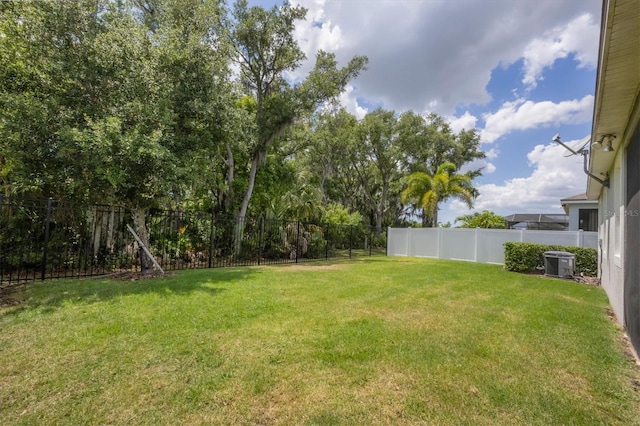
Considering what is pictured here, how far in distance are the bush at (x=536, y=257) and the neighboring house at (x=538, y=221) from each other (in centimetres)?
1039

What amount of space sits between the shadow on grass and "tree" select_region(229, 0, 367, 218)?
7.14m

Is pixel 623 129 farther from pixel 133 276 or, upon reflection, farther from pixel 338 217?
pixel 338 217

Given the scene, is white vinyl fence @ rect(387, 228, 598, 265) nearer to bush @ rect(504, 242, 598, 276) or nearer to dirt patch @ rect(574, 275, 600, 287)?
bush @ rect(504, 242, 598, 276)

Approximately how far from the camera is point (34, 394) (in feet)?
7.81

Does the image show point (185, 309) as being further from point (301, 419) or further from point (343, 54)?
point (343, 54)

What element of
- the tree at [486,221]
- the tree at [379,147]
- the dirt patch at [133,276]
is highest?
the tree at [379,147]

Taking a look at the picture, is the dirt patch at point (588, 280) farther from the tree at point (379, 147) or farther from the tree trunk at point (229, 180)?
the tree at point (379, 147)

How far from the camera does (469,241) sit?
1379cm

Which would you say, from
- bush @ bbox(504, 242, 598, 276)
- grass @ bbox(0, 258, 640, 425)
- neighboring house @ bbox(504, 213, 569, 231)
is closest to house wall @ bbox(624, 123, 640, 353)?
grass @ bbox(0, 258, 640, 425)

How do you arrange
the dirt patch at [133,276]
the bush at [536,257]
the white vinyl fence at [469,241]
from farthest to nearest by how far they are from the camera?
the white vinyl fence at [469,241]
the bush at [536,257]
the dirt patch at [133,276]

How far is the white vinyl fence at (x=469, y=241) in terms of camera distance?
10812 mm

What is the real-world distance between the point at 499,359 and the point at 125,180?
26.9 feet

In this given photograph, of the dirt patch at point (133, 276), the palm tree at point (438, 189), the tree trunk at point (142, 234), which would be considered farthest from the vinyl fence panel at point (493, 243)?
the tree trunk at point (142, 234)

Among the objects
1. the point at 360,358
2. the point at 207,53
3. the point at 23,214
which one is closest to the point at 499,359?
the point at 360,358
